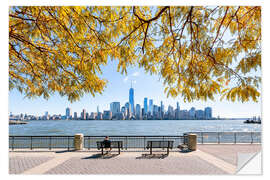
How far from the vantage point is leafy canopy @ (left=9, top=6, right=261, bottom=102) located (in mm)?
4211

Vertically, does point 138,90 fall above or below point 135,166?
above

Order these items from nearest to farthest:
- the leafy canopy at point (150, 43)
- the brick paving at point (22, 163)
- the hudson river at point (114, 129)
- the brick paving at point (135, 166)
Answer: the leafy canopy at point (150, 43) → the brick paving at point (135, 166) → the brick paving at point (22, 163) → the hudson river at point (114, 129)

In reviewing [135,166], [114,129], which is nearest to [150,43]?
[135,166]

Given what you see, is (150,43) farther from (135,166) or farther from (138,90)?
(135,166)

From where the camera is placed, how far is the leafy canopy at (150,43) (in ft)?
13.8

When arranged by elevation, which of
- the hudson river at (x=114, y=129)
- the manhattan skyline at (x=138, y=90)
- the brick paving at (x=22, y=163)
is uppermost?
the manhattan skyline at (x=138, y=90)

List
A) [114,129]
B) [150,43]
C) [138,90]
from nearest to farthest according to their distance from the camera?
[150,43] < [138,90] < [114,129]

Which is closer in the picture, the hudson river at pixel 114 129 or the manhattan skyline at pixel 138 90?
the manhattan skyline at pixel 138 90

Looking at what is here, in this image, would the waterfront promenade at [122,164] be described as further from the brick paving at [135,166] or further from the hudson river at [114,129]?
the hudson river at [114,129]

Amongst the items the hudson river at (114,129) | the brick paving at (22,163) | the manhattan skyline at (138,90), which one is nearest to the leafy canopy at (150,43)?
the manhattan skyline at (138,90)

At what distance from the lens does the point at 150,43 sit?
465 centimetres

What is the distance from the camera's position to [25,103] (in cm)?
603

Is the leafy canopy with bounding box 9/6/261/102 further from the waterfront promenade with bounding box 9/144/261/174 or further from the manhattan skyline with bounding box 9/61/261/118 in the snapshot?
the waterfront promenade with bounding box 9/144/261/174
